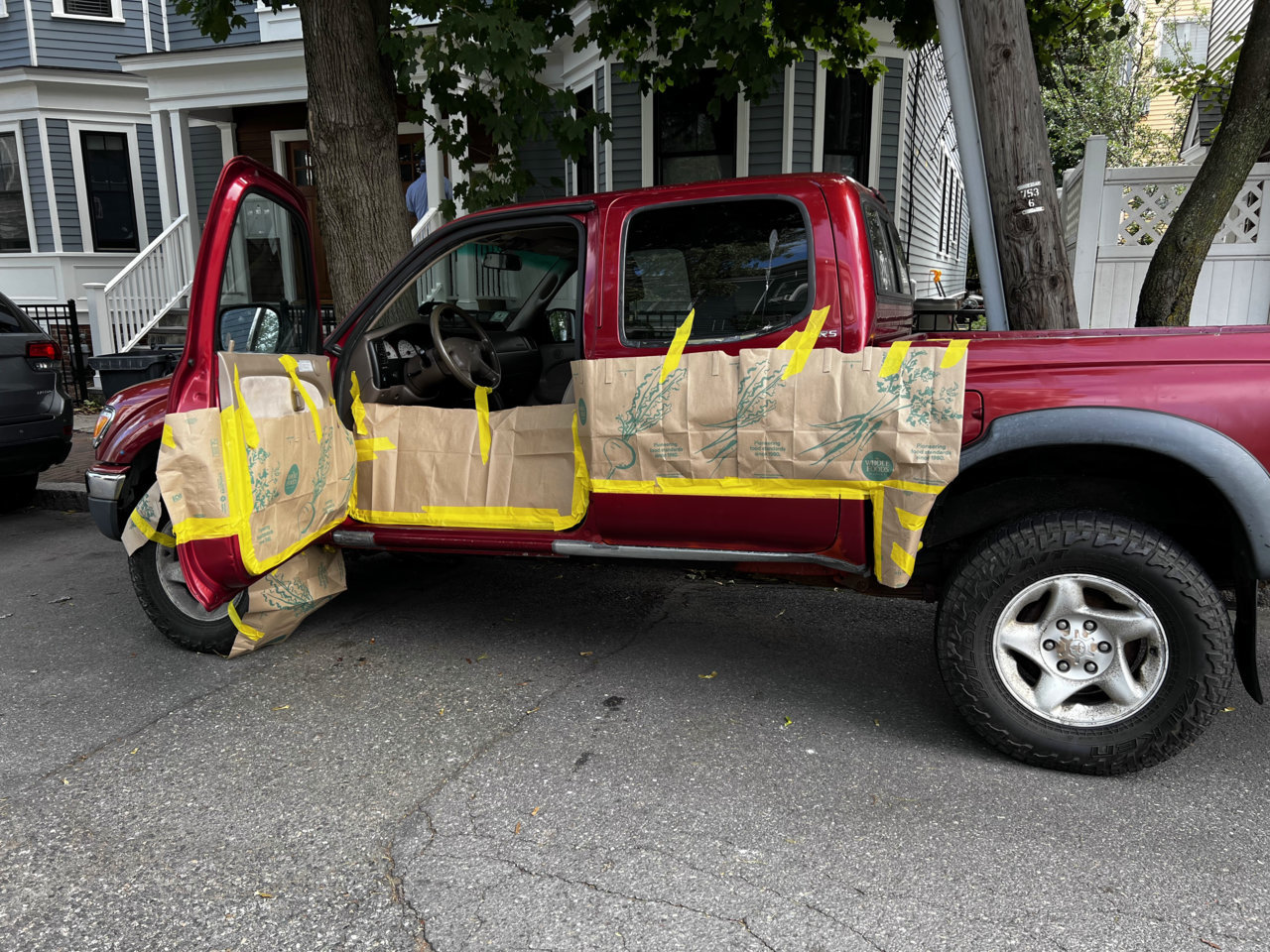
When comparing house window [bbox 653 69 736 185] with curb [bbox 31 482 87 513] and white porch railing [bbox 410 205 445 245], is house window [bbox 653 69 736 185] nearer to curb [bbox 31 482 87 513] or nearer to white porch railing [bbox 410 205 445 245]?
white porch railing [bbox 410 205 445 245]

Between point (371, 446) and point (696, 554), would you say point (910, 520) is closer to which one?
point (696, 554)

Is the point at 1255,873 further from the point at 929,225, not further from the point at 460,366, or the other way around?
the point at 929,225

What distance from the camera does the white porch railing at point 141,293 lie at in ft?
37.0

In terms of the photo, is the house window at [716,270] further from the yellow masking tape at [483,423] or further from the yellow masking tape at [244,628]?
the yellow masking tape at [244,628]

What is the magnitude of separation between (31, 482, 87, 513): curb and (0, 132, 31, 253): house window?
36.3ft

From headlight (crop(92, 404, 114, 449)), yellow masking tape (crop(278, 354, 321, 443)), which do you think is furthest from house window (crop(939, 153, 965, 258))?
headlight (crop(92, 404, 114, 449))

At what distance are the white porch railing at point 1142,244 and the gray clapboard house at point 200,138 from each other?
381cm

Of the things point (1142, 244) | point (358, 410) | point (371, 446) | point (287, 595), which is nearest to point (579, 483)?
point (371, 446)

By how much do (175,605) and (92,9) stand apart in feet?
51.5

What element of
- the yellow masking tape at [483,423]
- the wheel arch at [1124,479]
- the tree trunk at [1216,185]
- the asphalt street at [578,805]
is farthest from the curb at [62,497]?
the tree trunk at [1216,185]

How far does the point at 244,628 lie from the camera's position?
11.9ft

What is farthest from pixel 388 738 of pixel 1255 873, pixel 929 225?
pixel 929 225

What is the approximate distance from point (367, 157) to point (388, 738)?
4457 mm

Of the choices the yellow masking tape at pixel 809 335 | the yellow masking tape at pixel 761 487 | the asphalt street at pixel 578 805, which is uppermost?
the yellow masking tape at pixel 809 335
